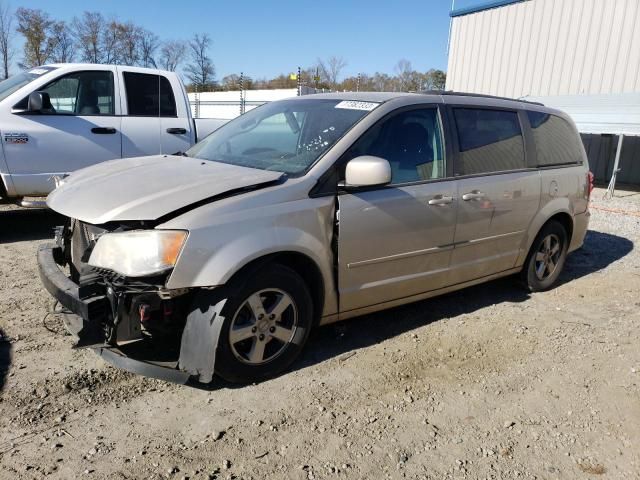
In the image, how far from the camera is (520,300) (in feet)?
16.3

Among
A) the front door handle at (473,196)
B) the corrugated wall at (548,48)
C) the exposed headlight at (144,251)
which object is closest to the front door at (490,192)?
the front door handle at (473,196)

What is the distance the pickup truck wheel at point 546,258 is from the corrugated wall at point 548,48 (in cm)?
1167

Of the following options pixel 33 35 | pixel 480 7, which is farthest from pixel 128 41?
pixel 480 7

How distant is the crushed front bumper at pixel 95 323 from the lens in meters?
2.74

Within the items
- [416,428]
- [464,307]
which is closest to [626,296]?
[464,307]

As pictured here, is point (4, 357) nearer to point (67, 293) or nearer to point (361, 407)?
point (67, 293)

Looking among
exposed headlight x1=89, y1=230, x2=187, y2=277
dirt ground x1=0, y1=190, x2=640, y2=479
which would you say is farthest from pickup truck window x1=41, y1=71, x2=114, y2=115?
exposed headlight x1=89, y1=230, x2=187, y2=277

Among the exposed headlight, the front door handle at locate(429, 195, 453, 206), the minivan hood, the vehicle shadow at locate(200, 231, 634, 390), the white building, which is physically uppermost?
the white building

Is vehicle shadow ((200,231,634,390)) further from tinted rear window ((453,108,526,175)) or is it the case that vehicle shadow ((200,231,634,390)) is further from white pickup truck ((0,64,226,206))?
white pickup truck ((0,64,226,206))

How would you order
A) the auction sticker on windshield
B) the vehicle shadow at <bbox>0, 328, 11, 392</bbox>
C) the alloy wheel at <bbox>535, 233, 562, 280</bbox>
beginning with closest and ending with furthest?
the vehicle shadow at <bbox>0, 328, 11, 392</bbox> < the auction sticker on windshield < the alloy wheel at <bbox>535, 233, 562, 280</bbox>

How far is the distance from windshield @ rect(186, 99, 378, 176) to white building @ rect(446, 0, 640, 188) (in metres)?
10.3

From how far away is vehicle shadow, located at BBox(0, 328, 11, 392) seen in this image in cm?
310

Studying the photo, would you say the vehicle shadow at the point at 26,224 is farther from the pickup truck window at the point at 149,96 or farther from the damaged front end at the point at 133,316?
the damaged front end at the point at 133,316

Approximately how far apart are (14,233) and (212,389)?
15.3 ft
